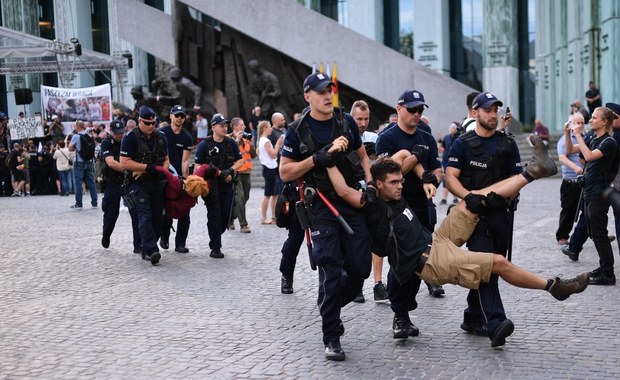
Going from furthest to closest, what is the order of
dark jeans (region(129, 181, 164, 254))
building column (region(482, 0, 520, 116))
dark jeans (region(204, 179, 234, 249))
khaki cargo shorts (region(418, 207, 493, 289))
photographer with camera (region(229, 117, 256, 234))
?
building column (region(482, 0, 520, 116)) → photographer with camera (region(229, 117, 256, 234)) → dark jeans (region(204, 179, 234, 249)) → dark jeans (region(129, 181, 164, 254)) → khaki cargo shorts (region(418, 207, 493, 289))

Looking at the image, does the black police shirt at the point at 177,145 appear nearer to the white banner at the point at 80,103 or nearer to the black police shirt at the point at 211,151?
the black police shirt at the point at 211,151

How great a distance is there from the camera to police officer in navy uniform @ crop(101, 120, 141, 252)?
11430 millimetres

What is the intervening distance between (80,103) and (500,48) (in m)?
16.2

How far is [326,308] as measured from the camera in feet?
20.1

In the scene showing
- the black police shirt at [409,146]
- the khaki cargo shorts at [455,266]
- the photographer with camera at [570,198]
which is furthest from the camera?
the photographer with camera at [570,198]

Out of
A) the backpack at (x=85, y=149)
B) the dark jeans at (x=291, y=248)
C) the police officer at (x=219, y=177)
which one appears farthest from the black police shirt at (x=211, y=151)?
the backpack at (x=85, y=149)

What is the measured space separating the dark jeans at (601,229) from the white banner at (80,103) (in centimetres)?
2012

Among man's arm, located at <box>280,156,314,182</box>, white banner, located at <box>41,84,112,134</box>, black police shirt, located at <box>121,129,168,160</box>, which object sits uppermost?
white banner, located at <box>41,84,112,134</box>

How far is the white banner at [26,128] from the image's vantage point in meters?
26.6

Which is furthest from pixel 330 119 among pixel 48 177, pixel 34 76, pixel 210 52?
pixel 34 76

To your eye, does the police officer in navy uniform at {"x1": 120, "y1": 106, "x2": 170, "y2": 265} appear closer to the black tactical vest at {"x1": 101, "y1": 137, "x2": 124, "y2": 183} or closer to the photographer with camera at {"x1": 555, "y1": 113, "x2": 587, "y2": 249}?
the black tactical vest at {"x1": 101, "y1": 137, "x2": 124, "y2": 183}

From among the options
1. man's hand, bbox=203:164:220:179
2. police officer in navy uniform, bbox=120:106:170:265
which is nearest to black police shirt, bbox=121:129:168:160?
police officer in navy uniform, bbox=120:106:170:265

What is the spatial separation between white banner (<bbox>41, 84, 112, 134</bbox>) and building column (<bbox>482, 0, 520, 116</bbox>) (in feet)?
49.4

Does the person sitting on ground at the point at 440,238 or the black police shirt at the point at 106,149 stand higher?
the black police shirt at the point at 106,149
